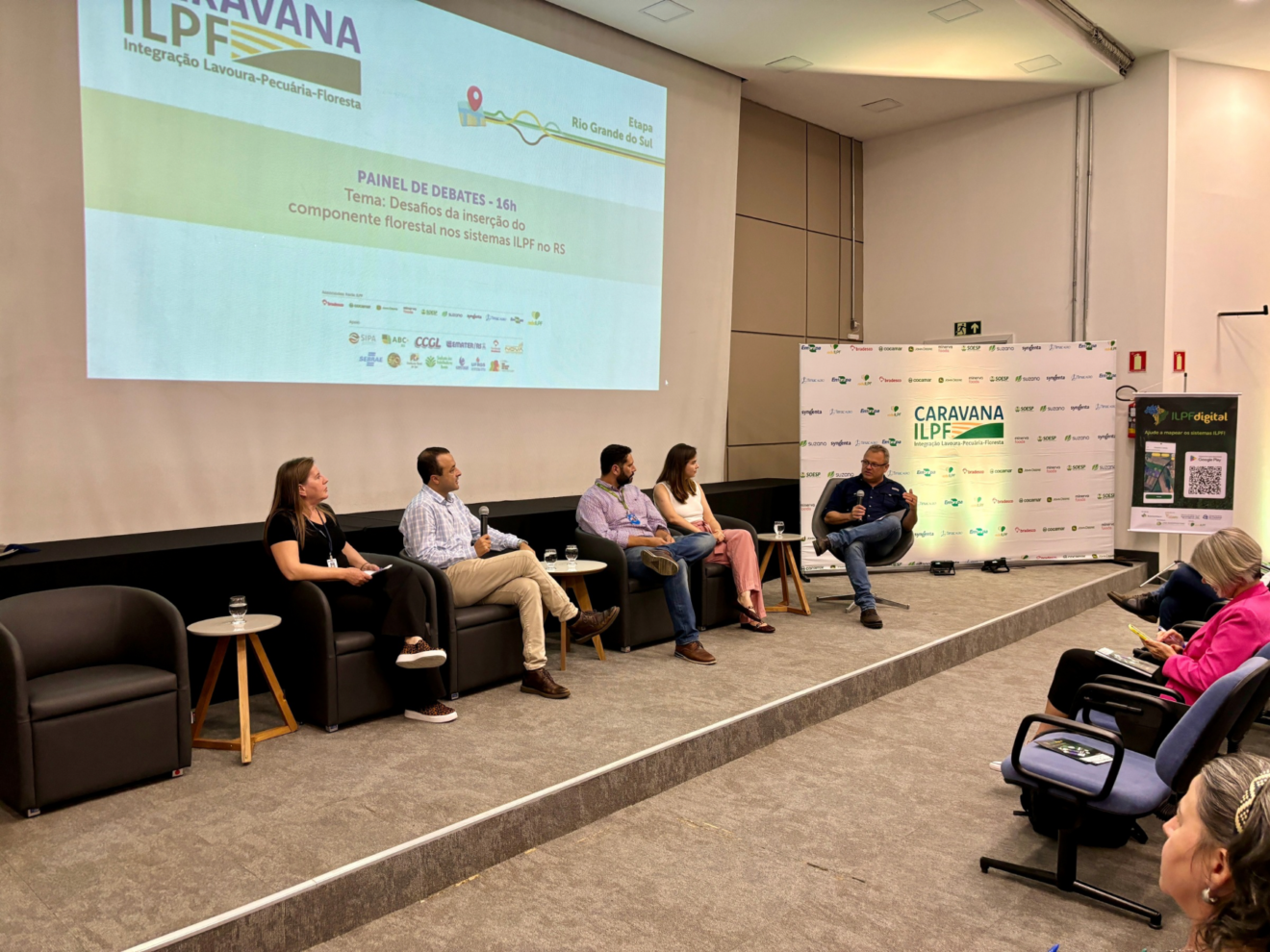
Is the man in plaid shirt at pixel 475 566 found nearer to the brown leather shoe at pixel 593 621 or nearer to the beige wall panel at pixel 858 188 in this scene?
the brown leather shoe at pixel 593 621

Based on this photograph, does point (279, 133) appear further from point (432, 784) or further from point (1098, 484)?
point (1098, 484)

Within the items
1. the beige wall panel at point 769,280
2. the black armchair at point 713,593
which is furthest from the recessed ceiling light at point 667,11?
the black armchair at point 713,593

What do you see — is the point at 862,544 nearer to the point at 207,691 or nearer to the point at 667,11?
the point at 667,11

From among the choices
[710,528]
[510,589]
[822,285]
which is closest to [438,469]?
[510,589]

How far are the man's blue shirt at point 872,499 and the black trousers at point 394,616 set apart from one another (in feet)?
10.2

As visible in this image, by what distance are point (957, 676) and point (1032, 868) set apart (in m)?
2.26

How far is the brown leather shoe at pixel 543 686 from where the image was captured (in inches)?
161

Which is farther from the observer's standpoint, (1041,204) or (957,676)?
(1041,204)

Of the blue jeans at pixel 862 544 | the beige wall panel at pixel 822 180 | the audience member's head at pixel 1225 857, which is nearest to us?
the audience member's head at pixel 1225 857

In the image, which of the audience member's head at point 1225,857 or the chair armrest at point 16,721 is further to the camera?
the chair armrest at point 16,721

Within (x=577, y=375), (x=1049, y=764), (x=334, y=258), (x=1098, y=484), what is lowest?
(x=1049, y=764)

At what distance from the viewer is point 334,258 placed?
4840mm

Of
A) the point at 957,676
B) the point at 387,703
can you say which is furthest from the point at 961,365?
the point at 387,703

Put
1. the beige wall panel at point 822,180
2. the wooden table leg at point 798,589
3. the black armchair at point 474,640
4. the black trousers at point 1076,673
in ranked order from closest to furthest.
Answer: the black trousers at point 1076,673 < the black armchair at point 474,640 < the wooden table leg at point 798,589 < the beige wall panel at point 822,180
